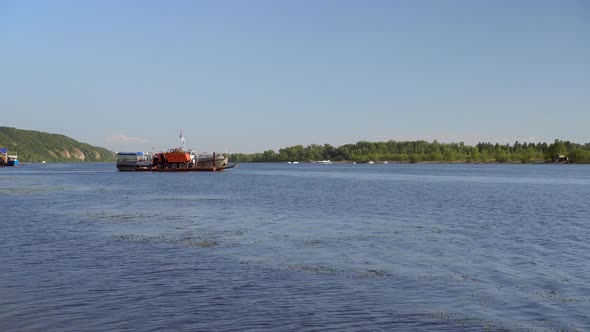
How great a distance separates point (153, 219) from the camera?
4650 centimetres

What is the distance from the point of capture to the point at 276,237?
35.4 metres

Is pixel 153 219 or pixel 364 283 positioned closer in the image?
pixel 364 283

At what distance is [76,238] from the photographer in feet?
111

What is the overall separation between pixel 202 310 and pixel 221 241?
49.9 ft

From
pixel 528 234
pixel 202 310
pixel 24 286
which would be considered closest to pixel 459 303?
pixel 202 310

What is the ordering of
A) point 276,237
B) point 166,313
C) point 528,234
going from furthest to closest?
point 528,234 → point 276,237 → point 166,313

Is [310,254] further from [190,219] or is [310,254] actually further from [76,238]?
[190,219]

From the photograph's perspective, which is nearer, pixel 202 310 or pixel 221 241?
pixel 202 310

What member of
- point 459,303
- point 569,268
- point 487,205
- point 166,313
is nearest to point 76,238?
point 166,313

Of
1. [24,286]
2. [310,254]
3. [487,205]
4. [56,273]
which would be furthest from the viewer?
[487,205]

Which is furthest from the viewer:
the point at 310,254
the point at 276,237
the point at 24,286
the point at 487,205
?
the point at 487,205

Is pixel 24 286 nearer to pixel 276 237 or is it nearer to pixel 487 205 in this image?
pixel 276 237

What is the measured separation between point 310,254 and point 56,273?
11498 mm

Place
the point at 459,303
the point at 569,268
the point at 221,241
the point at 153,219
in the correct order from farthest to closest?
the point at 153,219
the point at 221,241
the point at 569,268
the point at 459,303
